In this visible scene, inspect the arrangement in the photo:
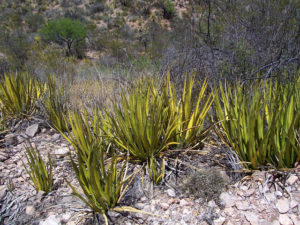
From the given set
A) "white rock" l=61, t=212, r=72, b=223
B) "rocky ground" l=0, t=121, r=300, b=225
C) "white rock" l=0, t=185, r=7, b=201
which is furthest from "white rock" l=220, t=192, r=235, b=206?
"white rock" l=0, t=185, r=7, b=201

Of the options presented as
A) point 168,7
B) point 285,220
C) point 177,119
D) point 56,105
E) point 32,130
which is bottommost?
point 32,130

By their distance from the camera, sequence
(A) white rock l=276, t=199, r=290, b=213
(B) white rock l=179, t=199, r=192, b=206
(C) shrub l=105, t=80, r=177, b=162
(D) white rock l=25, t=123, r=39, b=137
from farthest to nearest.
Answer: (D) white rock l=25, t=123, r=39, b=137, (C) shrub l=105, t=80, r=177, b=162, (B) white rock l=179, t=199, r=192, b=206, (A) white rock l=276, t=199, r=290, b=213

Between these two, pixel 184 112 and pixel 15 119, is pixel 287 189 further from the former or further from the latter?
pixel 15 119

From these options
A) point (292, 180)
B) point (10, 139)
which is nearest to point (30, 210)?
point (10, 139)

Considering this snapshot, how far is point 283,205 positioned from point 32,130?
3079 millimetres

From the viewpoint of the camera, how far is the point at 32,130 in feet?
11.2

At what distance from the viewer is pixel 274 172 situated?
6.58 feet

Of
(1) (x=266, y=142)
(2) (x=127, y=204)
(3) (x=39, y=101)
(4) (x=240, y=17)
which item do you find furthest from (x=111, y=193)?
(4) (x=240, y=17)

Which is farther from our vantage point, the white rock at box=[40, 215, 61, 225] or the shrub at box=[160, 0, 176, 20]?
the shrub at box=[160, 0, 176, 20]

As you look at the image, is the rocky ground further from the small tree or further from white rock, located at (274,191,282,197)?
the small tree

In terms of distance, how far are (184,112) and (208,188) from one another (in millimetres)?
817

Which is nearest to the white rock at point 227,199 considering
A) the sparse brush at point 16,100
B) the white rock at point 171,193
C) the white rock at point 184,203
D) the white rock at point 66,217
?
the white rock at point 184,203

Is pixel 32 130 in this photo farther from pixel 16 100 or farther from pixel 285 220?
pixel 285 220

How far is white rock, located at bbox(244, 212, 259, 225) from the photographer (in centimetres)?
177
